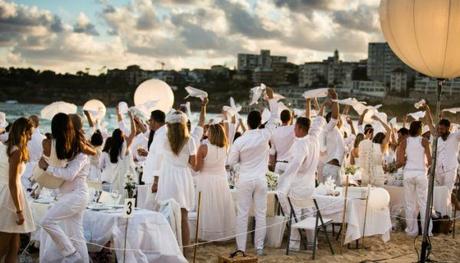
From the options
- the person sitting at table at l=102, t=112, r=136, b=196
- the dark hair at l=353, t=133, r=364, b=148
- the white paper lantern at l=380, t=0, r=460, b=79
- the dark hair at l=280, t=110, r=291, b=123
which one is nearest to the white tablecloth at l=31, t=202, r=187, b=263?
the person sitting at table at l=102, t=112, r=136, b=196

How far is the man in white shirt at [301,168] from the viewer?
376 inches

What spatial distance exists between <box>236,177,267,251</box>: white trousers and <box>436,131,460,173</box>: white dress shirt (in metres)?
4.02

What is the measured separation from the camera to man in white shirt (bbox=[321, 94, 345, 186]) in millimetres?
11867

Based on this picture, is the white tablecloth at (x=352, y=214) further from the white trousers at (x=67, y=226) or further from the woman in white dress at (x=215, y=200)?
the white trousers at (x=67, y=226)

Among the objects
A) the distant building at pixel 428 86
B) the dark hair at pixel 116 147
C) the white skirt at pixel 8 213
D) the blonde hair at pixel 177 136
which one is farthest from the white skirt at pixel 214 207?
the distant building at pixel 428 86

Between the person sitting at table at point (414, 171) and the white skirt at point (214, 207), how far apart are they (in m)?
3.00

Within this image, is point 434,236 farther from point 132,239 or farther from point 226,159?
point 132,239

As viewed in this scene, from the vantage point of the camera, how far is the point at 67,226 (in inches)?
295

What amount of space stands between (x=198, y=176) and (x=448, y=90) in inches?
2750

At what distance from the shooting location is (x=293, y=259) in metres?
9.29

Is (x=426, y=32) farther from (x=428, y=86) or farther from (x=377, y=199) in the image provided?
(x=428, y=86)

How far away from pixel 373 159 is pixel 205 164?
3865 millimetres

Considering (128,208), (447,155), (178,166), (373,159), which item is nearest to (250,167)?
(178,166)

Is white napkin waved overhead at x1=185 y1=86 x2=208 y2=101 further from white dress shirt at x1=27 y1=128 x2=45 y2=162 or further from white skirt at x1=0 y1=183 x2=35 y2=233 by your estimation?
white dress shirt at x1=27 y1=128 x2=45 y2=162
